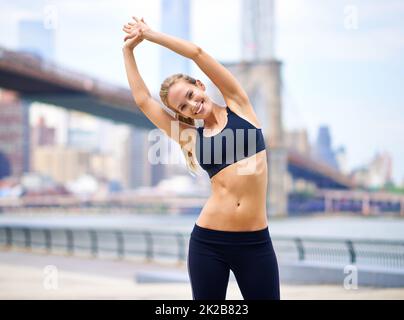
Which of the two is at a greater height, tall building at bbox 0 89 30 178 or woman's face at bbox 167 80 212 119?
woman's face at bbox 167 80 212 119

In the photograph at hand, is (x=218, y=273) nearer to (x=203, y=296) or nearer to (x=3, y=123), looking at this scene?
(x=203, y=296)

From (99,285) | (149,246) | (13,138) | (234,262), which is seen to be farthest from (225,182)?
(13,138)

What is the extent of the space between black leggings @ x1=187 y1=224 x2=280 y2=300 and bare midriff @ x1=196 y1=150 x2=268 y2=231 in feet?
0.08

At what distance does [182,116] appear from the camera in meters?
2.38

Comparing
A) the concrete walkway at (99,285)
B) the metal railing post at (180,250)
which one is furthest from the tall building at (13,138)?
the metal railing post at (180,250)

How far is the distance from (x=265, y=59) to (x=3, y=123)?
21.6 metres

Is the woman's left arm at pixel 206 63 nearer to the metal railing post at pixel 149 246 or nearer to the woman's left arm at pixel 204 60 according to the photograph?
the woman's left arm at pixel 204 60

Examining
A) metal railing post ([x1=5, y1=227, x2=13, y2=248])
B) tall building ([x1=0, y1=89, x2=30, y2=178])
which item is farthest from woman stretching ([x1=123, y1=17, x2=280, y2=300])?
tall building ([x1=0, y1=89, x2=30, y2=178])

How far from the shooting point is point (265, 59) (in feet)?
85.7

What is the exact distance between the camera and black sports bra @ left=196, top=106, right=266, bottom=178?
229cm

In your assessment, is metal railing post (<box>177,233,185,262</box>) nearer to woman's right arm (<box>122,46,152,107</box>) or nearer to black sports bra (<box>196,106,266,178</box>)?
woman's right arm (<box>122,46,152,107</box>)

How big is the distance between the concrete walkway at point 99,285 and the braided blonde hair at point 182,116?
3.15 meters

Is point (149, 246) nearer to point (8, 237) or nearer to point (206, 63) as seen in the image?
point (8, 237)

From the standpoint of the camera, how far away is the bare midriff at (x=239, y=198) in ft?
7.59
